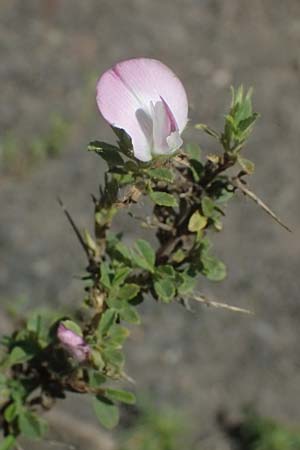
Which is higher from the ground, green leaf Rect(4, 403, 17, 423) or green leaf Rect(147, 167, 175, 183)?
green leaf Rect(147, 167, 175, 183)

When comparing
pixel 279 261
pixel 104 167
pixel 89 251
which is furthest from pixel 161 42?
pixel 89 251

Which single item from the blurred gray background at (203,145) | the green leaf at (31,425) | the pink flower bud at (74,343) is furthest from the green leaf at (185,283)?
the blurred gray background at (203,145)

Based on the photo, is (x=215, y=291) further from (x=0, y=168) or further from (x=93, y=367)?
(x=93, y=367)

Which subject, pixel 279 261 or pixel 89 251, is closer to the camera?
pixel 89 251

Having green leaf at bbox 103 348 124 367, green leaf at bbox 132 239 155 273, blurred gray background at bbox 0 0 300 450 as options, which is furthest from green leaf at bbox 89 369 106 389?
blurred gray background at bbox 0 0 300 450

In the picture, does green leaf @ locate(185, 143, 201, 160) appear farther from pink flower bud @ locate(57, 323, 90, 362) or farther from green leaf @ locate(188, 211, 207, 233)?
pink flower bud @ locate(57, 323, 90, 362)

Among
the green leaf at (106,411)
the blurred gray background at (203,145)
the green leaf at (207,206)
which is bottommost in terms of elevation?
the blurred gray background at (203,145)

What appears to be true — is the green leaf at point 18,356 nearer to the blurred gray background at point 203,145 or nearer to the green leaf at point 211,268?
the green leaf at point 211,268
